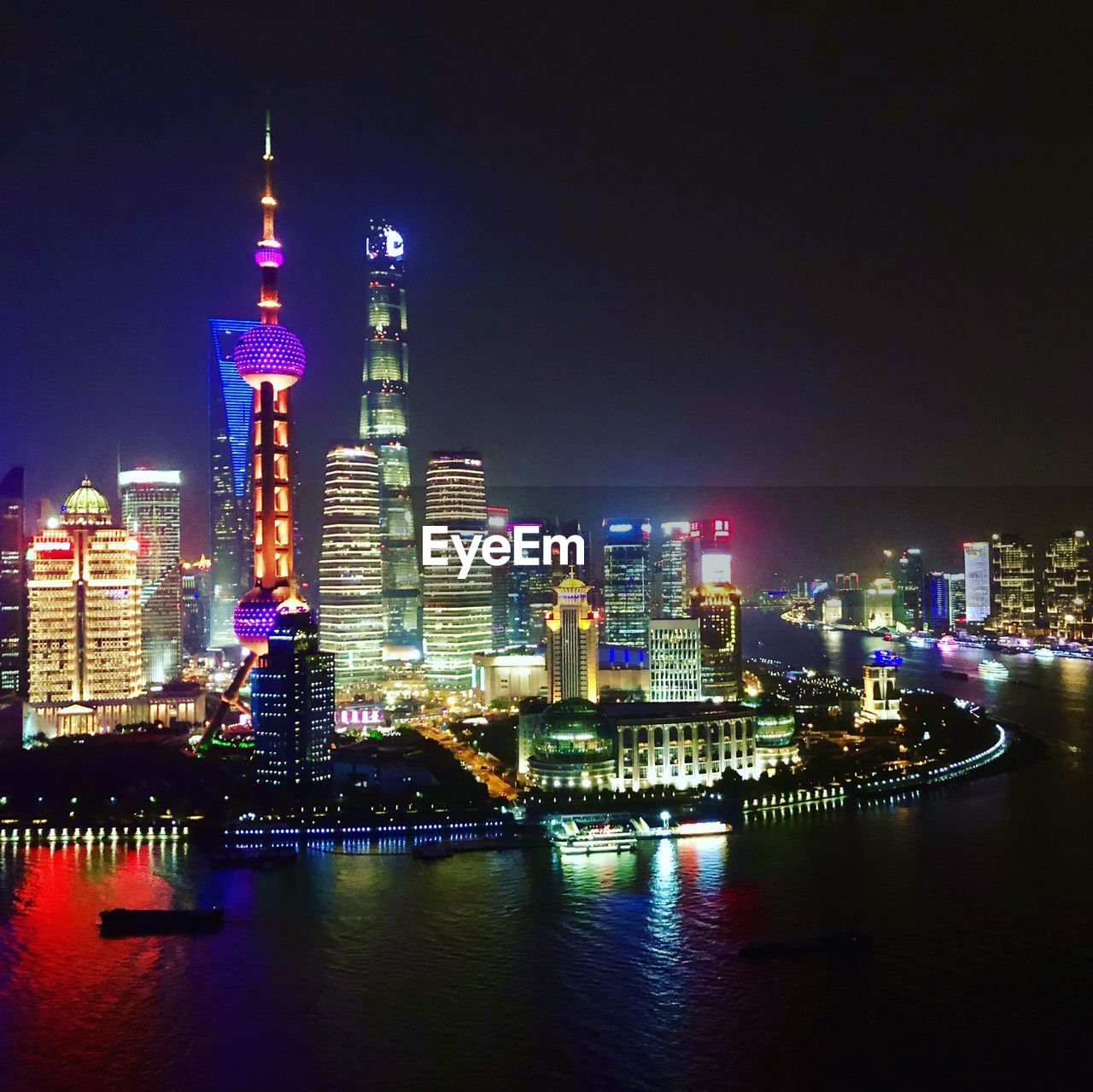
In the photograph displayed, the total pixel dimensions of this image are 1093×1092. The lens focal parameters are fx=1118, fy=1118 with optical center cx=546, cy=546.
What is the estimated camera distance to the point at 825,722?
28.2 meters

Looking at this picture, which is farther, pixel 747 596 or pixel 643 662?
pixel 747 596

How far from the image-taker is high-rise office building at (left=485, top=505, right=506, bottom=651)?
41406 millimetres

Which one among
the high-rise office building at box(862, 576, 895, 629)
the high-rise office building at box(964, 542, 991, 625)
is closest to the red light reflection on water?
the high-rise office building at box(964, 542, 991, 625)

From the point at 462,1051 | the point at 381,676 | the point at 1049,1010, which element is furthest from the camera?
the point at 381,676

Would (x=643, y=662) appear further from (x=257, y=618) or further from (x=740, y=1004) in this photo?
(x=740, y=1004)

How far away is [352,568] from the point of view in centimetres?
3675

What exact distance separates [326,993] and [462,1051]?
77.3 inches

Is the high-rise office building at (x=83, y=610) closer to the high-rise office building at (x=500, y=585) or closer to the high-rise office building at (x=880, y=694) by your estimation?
the high-rise office building at (x=500, y=585)

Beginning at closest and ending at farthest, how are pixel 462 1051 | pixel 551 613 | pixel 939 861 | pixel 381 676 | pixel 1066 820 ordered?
1. pixel 462 1051
2. pixel 939 861
3. pixel 1066 820
4. pixel 551 613
5. pixel 381 676

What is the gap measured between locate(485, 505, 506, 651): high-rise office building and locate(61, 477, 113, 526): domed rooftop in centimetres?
1405

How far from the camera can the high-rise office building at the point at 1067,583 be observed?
179ft

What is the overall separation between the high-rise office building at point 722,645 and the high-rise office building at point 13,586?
17946 millimetres

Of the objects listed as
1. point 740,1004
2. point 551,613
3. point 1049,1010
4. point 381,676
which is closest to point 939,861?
point 1049,1010

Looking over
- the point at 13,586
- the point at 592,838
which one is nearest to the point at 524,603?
the point at 13,586
